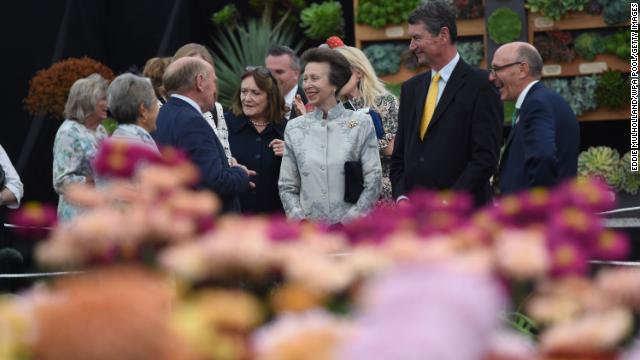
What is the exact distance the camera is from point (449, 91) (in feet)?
14.1

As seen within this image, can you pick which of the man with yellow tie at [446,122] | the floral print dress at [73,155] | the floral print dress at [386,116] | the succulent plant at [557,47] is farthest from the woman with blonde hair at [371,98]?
the succulent plant at [557,47]

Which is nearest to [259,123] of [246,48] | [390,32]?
[390,32]

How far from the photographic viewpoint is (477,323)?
0.75m

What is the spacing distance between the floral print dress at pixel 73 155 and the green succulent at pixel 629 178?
10.5 feet

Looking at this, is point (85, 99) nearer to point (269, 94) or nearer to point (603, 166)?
point (269, 94)

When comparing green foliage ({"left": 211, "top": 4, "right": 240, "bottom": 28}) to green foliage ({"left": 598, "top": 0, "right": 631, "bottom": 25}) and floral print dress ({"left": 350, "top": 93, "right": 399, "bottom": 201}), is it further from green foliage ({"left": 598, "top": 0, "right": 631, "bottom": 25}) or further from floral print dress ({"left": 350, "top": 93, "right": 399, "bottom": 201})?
floral print dress ({"left": 350, "top": 93, "right": 399, "bottom": 201})

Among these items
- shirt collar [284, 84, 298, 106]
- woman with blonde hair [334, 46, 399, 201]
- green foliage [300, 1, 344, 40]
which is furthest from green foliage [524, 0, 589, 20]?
woman with blonde hair [334, 46, 399, 201]

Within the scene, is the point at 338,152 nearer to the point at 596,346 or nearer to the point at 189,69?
the point at 189,69

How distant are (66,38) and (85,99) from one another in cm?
367

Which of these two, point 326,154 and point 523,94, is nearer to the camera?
point 523,94

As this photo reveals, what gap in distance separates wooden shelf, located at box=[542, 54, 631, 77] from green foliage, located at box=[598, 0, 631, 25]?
0.21 metres

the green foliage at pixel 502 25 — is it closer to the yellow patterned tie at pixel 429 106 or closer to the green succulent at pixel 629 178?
the green succulent at pixel 629 178

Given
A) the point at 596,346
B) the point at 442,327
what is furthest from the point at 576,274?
the point at 442,327

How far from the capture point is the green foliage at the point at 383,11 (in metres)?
7.37
